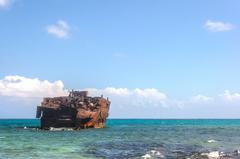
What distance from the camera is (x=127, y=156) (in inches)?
1088

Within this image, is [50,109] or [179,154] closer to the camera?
[179,154]

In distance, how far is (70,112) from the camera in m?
62.2

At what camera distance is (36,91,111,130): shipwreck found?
203ft

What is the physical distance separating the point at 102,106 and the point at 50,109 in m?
9.48

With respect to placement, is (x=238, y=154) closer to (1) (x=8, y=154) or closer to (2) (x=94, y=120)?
(1) (x=8, y=154)

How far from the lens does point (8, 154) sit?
27453 mm

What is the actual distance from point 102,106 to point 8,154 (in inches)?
1606

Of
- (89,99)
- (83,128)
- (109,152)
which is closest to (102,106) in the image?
(89,99)

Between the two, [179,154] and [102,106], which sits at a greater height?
[102,106]

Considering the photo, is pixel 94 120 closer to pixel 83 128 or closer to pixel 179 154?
pixel 83 128

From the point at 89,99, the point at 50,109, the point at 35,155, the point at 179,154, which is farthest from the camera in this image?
the point at 89,99

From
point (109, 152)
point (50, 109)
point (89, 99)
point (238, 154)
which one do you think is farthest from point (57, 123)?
point (238, 154)

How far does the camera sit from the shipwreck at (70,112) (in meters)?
61.9

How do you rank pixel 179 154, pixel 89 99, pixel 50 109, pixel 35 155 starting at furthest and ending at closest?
pixel 89 99 < pixel 50 109 < pixel 179 154 < pixel 35 155
